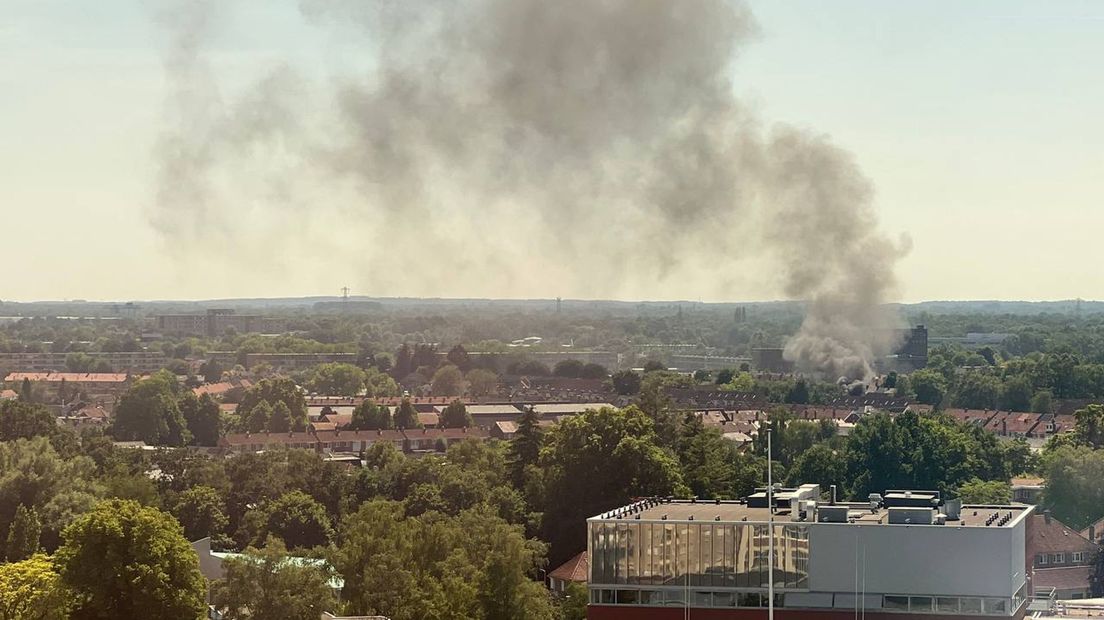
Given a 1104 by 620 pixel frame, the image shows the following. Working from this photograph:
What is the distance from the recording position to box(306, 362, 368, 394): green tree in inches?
7569

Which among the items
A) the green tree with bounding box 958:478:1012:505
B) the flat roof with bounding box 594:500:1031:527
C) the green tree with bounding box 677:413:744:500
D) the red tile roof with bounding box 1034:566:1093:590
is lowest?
the red tile roof with bounding box 1034:566:1093:590

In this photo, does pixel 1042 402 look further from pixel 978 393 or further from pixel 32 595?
pixel 32 595

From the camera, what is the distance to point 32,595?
48.5m

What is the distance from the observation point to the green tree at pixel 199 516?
7612cm

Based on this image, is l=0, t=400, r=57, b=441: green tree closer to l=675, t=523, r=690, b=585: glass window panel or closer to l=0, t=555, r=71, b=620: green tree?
l=0, t=555, r=71, b=620: green tree

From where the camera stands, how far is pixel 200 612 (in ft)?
165

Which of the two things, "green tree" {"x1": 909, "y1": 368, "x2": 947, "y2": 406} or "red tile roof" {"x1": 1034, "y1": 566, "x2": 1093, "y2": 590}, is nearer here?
"red tile roof" {"x1": 1034, "y1": 566, "x2": 1093, "y2": 590}

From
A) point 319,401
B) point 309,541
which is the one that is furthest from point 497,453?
point 319,401

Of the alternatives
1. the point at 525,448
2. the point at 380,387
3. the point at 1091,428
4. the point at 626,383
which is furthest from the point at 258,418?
the point at 525,448

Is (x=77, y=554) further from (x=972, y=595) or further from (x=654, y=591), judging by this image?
(x=972, y=595)

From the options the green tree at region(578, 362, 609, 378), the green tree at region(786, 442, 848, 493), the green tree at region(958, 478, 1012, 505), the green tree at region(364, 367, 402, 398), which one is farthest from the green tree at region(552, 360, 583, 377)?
Result: the green tree at region(958, 478, 1012, 505)

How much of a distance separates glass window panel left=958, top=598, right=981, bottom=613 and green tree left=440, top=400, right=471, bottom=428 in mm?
109460

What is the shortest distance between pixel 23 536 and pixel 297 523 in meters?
13.4

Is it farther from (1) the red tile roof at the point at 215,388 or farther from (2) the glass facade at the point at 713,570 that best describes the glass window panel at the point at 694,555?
(1) the red tile roof at the point at 215,388
